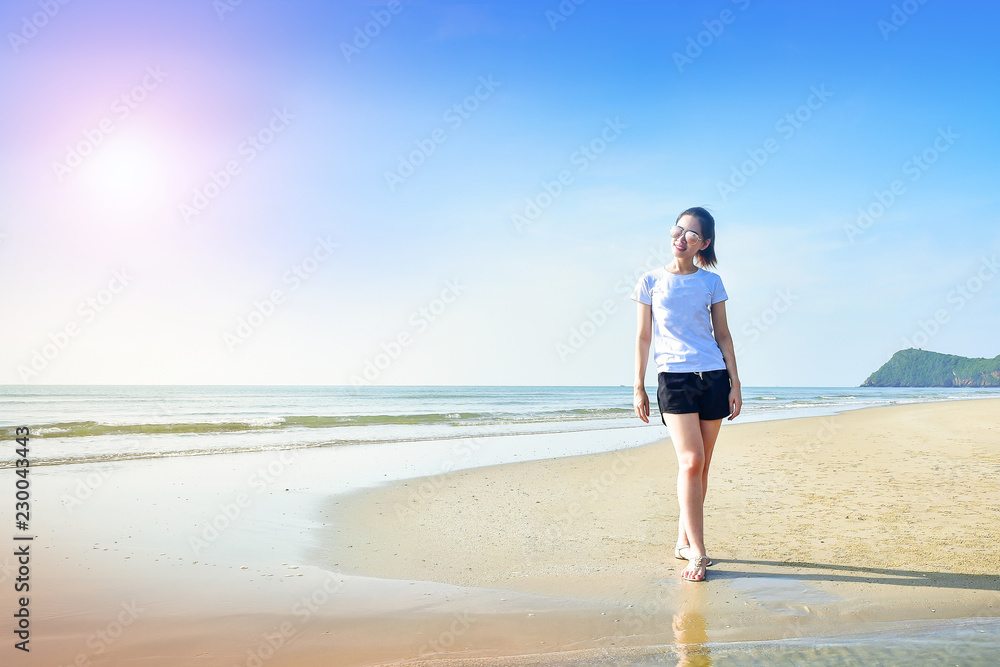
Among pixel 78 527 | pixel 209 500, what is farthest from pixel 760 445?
pixel 78 527

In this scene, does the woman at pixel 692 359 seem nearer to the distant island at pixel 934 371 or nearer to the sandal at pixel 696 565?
the sandal at pixel 696 565

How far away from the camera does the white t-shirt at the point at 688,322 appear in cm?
381

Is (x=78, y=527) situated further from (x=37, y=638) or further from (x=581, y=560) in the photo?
(x=581, y=560)

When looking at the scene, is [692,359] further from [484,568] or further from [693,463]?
[484,568]

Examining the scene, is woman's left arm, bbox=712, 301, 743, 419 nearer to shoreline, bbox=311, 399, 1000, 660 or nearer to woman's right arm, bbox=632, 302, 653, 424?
woman's right arm, bbox=632, 302, 653, 424

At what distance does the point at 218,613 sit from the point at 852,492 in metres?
6.33

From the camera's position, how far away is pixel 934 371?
12825 centimetres

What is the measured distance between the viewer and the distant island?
120625 millimetres

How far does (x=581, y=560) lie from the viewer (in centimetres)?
430

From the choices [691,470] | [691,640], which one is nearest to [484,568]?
[691,470]

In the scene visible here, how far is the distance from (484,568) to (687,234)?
252 centimetres

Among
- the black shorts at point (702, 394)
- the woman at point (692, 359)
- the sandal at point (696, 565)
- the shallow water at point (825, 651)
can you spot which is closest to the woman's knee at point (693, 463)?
the woman at point (692, 359)

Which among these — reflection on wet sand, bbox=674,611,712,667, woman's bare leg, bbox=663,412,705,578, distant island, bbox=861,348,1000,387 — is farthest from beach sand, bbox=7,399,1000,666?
distant island, bbox=861,348,1000,387

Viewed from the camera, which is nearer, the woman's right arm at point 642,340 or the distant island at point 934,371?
the woman's right arm at point 642,340
